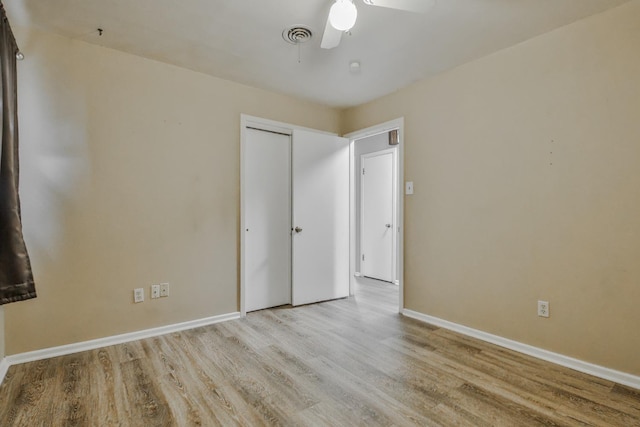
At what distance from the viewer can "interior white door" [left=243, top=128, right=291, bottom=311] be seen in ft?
11.8


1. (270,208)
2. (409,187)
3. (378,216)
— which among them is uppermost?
(409,187)

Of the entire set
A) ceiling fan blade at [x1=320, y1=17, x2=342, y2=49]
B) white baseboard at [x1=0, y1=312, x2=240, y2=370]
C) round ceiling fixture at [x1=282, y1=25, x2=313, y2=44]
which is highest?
round ceiling fixture at [x1=282, y1=25, x2=313, y2=44]

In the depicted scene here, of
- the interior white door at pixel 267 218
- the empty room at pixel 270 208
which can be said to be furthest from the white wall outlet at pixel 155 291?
the interior white door at pixel 267 218

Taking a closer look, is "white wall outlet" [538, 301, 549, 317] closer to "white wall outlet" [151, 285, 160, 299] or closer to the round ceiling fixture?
the round ceiling fixture

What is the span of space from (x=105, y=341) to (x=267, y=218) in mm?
1866

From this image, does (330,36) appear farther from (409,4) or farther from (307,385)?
(307,385)

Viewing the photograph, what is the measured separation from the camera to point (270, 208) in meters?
3.76

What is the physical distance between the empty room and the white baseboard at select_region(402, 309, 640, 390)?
15 millimetres

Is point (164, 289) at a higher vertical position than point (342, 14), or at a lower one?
lower

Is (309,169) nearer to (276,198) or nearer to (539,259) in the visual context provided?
(276,198)

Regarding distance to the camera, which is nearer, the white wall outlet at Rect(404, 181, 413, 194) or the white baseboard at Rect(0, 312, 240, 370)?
the white baseboard at Rect(0, 312, 240, 370)

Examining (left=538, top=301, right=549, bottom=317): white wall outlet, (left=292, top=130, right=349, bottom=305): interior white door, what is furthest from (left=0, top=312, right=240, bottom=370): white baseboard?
(left=538, top=301, right=549, bottom=317): white wall outlet

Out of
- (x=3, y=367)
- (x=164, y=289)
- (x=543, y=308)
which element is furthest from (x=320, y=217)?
(x=3, y=367)

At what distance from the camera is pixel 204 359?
2443 millimetres
